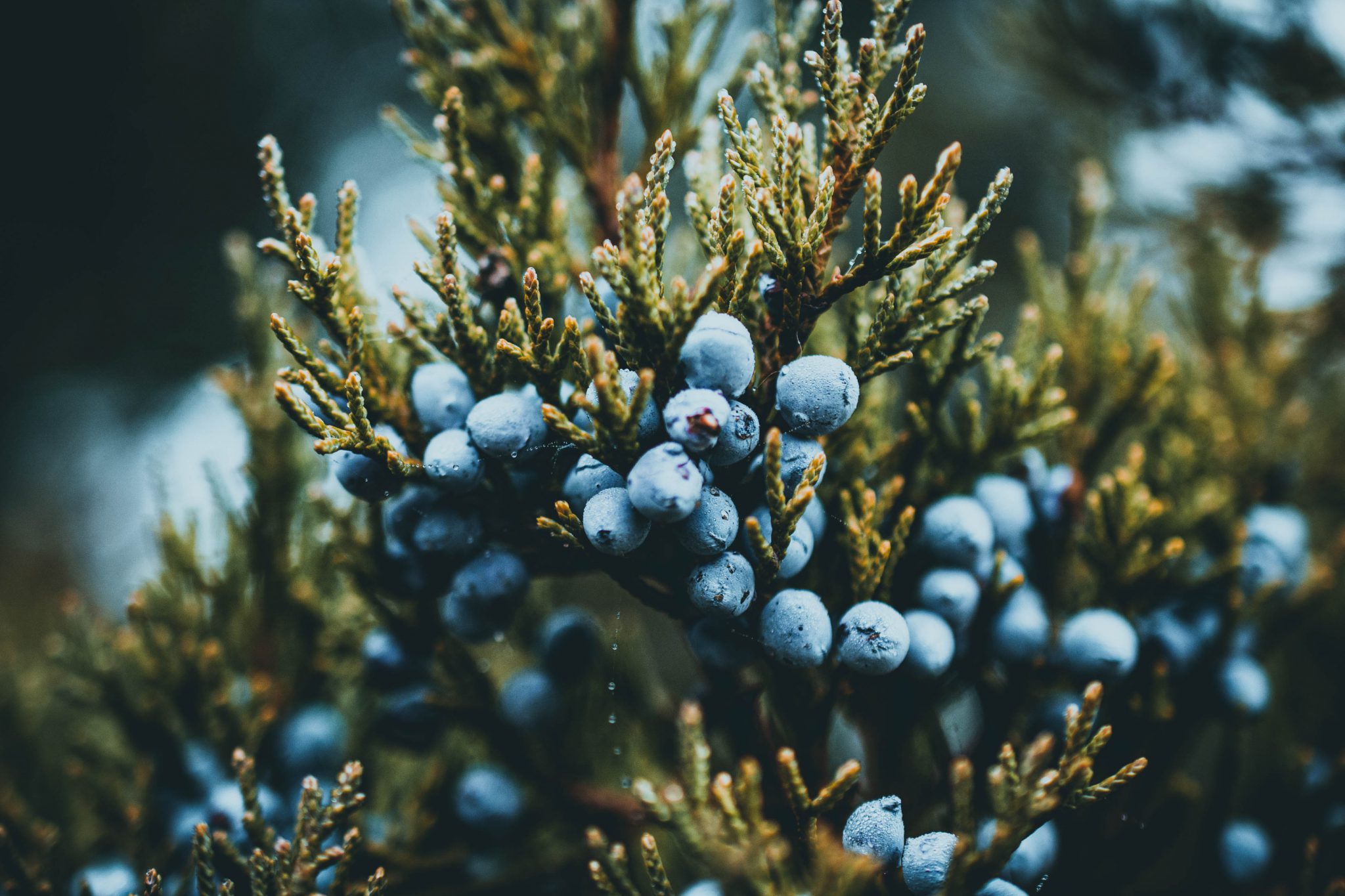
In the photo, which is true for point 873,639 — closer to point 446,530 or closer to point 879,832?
point 879,832

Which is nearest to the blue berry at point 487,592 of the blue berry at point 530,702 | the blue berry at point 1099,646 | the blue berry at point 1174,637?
the blue berry at point 530,702

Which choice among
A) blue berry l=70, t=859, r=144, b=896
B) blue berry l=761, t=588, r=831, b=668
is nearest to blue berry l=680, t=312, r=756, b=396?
blue berry l=761, t=588, r=831, b=668

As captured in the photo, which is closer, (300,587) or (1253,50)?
(300,587)

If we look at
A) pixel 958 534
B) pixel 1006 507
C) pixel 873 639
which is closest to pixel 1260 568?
pixel 1006 507

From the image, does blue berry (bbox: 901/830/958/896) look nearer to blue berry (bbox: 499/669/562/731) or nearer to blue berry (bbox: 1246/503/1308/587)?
blue berry (bbox: 499/669/562/731)

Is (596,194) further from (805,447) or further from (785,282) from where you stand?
(805,447)

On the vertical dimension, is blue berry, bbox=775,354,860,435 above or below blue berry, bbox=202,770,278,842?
above

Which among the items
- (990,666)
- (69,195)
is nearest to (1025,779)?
(990,666)
